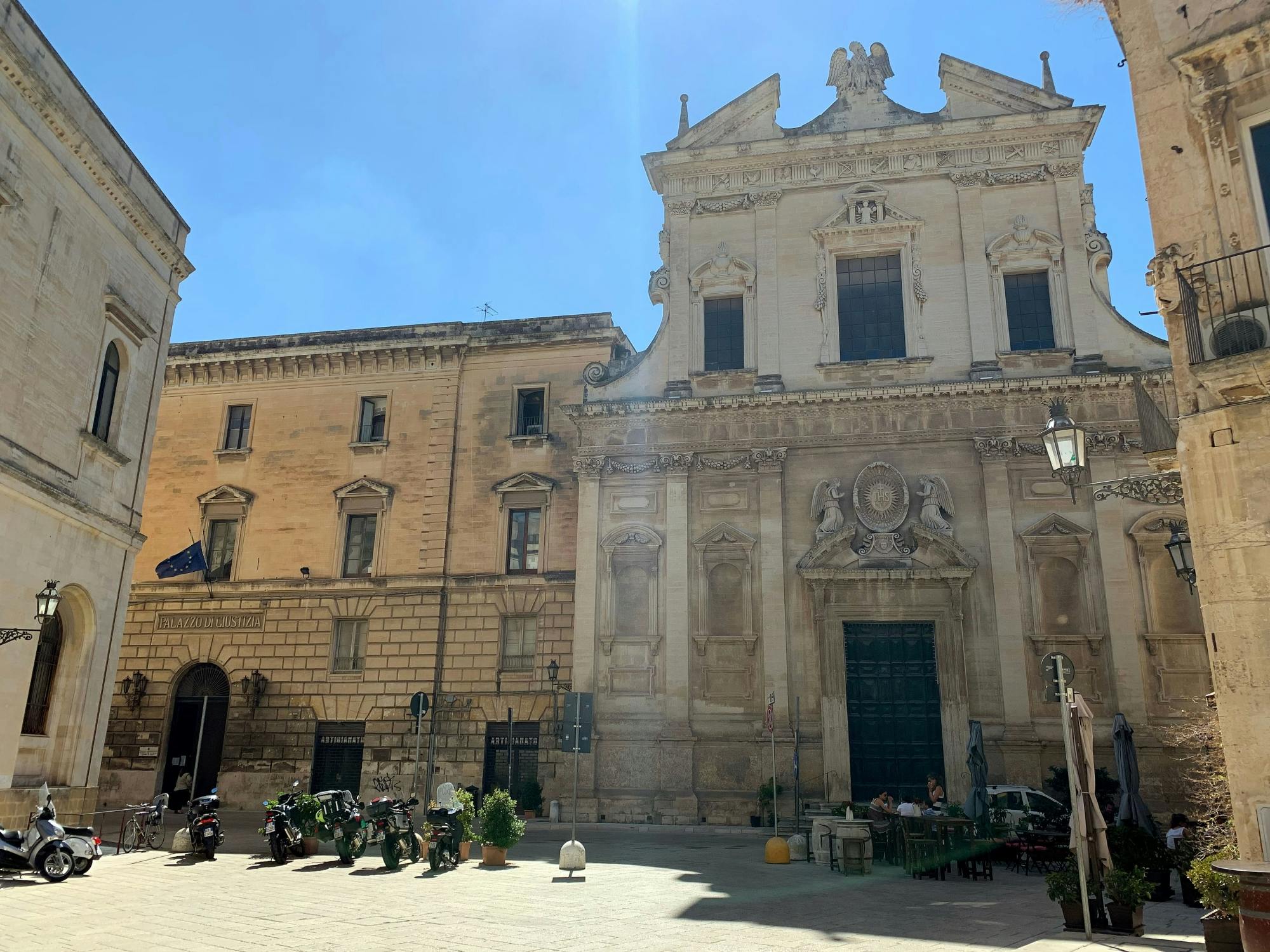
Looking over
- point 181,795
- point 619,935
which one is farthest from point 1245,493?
point 181,795

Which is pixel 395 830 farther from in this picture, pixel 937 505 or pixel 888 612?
pixel 937 505

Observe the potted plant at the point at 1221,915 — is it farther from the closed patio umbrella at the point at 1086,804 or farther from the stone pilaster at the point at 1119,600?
the stone pilaster at the point at 1119,600

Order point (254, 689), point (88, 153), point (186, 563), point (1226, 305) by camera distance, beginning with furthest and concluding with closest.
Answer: point (254, 689) < point (186, 563) < point (88, 153) < point (1226, 305)

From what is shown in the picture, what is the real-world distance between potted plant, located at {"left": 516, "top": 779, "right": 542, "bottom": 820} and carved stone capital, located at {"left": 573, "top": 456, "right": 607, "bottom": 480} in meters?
8.25

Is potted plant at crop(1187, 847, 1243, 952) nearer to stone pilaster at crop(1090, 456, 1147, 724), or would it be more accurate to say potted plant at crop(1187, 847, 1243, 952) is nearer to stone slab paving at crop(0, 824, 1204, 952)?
stone slab paving at crop(0, 824, 1204, 952)

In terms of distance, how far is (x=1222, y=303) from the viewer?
10.0 metres

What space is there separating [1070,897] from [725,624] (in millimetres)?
15464

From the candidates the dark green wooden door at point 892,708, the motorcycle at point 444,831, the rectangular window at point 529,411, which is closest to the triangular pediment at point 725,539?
the dark green wooden door at point 892,708

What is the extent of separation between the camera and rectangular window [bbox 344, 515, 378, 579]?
29.1 m

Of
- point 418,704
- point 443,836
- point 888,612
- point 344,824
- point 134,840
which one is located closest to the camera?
point 443,836

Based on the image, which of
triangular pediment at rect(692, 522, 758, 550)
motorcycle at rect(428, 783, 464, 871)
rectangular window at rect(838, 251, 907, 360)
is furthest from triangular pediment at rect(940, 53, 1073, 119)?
motorcycle at rect(428, 783, 464, 871)

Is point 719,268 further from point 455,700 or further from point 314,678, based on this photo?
point 314,678

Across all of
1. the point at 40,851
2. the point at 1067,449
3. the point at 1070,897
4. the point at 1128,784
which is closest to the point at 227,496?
the point at 40,851

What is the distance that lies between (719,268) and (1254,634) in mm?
20638
